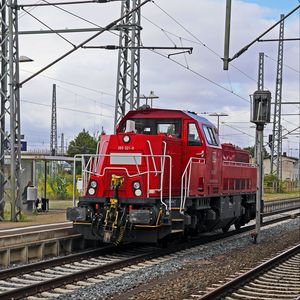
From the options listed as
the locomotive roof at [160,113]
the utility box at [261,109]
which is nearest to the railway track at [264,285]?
the locomotive roof at [160,113]

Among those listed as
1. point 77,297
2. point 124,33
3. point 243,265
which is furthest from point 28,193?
point 77,297

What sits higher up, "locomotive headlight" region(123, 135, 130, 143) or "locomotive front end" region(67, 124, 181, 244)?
"locomotive headlight" region(123, 135, 130, 143)

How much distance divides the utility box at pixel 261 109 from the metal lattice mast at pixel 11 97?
7738mm

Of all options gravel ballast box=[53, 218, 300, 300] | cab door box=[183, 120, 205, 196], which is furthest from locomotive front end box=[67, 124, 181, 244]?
gravel ballast box=[53, 218, 300, 300]

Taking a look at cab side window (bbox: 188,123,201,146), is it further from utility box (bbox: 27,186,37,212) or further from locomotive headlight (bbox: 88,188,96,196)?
utility box (bbox: 27,186,37,212)

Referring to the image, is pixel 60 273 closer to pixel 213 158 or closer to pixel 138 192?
pixel 138 192

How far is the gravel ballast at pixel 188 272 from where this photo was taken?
32.6 feet

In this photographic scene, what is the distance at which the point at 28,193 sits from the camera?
24.5 metres

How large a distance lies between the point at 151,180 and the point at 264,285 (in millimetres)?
4525

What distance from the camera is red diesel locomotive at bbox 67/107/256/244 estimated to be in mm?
14133

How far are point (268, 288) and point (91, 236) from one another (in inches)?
204

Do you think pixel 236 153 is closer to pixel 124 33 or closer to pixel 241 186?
pixel 241 186

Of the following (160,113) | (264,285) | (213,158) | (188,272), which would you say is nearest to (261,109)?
(213,158)

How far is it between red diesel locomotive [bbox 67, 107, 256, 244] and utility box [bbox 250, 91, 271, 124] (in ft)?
4.47
